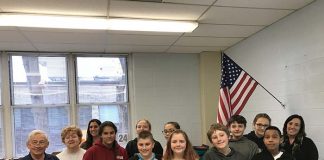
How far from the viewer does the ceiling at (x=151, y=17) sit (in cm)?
328

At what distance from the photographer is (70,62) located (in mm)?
5730

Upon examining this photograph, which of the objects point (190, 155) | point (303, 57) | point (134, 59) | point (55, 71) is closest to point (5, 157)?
point (55, 71)

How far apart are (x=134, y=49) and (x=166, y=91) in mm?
1030

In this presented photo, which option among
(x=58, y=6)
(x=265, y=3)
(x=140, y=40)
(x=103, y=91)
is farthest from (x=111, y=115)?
(x=265, y=3)

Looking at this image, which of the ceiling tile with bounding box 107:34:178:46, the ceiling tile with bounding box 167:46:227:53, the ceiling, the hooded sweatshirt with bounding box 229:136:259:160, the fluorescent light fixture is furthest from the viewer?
the ceiling tile with bounding box 167:46:227:53

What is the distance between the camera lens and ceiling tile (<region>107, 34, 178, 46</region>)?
4617 mm

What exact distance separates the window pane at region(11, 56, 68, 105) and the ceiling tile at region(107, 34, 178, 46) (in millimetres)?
1387

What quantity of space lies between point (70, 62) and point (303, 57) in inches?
154

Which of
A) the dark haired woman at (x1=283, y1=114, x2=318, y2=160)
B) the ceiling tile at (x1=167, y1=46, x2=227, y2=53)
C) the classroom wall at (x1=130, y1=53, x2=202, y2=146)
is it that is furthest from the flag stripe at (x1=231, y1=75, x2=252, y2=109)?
the classroom wall at (x1=130, y1=53, x2=202, y2=146)

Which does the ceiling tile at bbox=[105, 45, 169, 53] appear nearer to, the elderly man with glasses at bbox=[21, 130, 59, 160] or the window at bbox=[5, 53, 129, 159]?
the window at bbox=[5, 53, 129, 159]

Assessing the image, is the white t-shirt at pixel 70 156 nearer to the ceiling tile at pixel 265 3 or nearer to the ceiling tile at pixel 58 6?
the ceiling tile at pixel 58 6

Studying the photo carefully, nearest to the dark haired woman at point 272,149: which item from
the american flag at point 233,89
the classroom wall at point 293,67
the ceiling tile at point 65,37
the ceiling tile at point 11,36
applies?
the classroom wall at point 293,67

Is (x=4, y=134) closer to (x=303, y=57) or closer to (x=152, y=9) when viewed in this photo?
(x=152, y=9)

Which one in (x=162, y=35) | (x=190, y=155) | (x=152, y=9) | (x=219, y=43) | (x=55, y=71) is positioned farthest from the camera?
(x=55, y=71)
